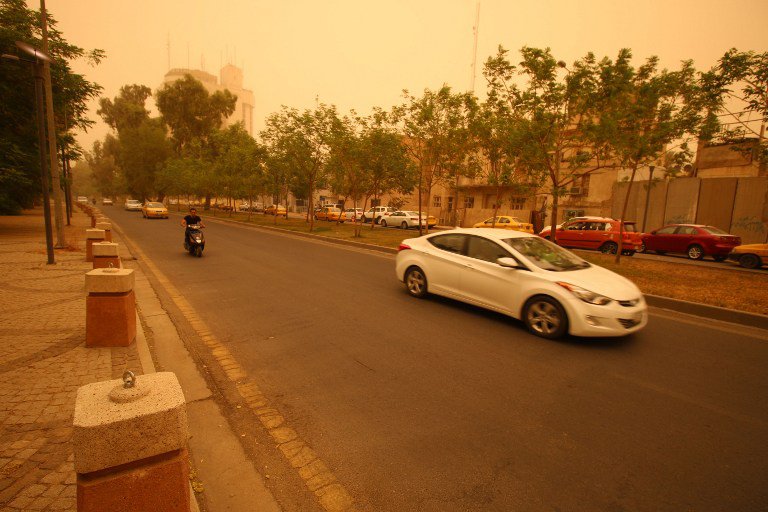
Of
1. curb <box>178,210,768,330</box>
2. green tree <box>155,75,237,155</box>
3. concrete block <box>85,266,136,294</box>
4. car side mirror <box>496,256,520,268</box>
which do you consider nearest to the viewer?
concrete block <box>85,266,136,294</box>

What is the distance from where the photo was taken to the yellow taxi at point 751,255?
47.2 feet

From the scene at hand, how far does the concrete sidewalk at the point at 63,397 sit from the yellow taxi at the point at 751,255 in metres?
18.9

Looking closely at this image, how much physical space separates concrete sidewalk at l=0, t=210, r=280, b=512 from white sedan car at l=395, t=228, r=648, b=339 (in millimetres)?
4330

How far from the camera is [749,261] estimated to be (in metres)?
14.7

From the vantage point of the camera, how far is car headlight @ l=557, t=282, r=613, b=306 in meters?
5.35

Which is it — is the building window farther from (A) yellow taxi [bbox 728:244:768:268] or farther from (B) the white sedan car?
(B) the white sedan car

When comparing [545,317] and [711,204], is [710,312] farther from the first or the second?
[711,204]

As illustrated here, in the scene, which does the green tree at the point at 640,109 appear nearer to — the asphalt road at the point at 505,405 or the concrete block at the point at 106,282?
the asphalt road at the point at 505,405

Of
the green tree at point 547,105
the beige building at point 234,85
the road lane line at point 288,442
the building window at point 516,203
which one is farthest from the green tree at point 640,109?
the beige building at point 234,85

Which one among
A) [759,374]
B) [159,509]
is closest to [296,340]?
[159,509]

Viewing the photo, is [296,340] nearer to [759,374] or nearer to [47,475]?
[47,475]

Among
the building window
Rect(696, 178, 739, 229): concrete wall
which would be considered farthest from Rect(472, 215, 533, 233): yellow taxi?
the building window

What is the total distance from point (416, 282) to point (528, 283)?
7.95 ft

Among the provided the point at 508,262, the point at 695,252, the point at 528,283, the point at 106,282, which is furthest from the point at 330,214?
the point at 106,282
